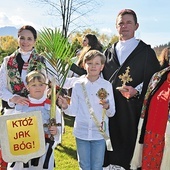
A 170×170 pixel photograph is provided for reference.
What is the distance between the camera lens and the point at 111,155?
398cm

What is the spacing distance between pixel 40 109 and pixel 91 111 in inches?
20.4

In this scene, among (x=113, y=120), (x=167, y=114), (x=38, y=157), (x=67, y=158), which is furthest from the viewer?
(x=67, y=158)

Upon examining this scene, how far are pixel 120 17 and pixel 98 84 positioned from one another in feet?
2.59

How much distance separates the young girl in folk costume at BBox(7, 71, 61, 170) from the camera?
330 centimetres

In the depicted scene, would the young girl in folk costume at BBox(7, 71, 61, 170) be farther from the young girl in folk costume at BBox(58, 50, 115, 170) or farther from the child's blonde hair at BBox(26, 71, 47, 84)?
the young girl in folk costume at BBox(58, 50, 115, 170)

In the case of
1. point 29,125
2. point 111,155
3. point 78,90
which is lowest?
point 111,155

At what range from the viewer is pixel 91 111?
137 inches

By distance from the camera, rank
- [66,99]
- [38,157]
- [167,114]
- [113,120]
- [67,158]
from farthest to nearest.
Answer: [67,158] < [113,120] < [66,99] < [38,157] < [167,114]

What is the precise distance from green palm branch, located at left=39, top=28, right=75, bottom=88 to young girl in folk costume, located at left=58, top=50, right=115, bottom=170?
0.35 metres

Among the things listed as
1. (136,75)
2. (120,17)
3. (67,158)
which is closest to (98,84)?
(136,75)

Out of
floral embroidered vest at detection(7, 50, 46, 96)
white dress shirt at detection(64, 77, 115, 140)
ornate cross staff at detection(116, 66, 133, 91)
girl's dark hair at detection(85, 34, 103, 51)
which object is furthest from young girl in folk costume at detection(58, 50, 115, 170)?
girl's dark hair at detection(85, 34, 103, 51)

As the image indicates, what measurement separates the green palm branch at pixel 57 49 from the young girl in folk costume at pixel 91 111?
35 centimetres

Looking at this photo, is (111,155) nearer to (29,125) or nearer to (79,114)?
(79,114)

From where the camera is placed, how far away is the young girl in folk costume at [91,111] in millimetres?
3496
